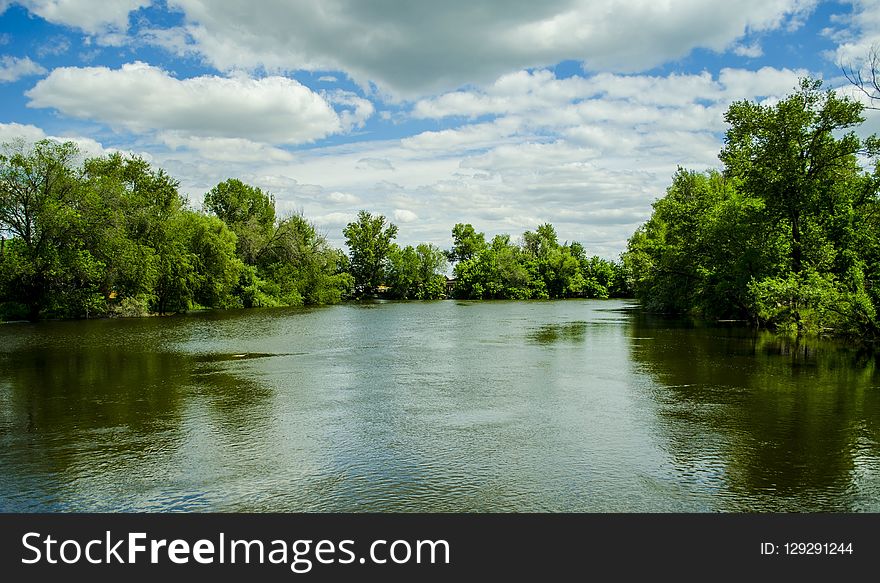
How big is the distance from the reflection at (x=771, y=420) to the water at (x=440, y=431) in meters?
0.05

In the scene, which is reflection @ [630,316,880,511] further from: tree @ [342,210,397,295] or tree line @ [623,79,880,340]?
tree @ [342,210,397,295]

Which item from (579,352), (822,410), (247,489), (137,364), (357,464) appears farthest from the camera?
(579,352)

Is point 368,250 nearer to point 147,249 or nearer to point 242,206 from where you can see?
point 242,206

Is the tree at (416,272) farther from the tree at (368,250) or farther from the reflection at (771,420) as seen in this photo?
the reflection at (771,420)

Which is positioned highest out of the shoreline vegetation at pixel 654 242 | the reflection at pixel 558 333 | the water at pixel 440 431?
the shoreline vegetation at pixel 654 242

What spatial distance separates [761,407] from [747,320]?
31136 millimetres

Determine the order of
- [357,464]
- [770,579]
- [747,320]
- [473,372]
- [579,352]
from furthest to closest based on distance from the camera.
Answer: [747,320] → [579,352] → [473,372] → [357,464] → [770,579]

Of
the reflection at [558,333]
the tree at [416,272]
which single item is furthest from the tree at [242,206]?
the reflection at [558,333]

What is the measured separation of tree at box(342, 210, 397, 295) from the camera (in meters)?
109

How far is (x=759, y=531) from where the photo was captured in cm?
755

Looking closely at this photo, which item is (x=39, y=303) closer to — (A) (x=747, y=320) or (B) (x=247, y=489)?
(B) (x=247, y=489)

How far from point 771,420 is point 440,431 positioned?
671cm

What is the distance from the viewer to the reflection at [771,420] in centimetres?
900

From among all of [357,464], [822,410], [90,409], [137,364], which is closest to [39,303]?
[137,364]
